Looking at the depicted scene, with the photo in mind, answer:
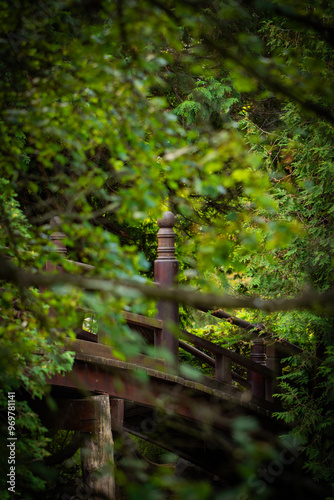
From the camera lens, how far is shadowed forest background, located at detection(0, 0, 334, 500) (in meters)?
2.32

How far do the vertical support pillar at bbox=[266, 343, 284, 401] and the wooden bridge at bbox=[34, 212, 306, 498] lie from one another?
0.04 ft

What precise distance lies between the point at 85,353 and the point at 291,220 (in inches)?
121

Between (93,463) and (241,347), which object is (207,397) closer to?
(93,463)

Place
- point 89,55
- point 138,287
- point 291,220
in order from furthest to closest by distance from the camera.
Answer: point 291,220 → point 89,55 → point 138,287

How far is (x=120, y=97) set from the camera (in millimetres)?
3021

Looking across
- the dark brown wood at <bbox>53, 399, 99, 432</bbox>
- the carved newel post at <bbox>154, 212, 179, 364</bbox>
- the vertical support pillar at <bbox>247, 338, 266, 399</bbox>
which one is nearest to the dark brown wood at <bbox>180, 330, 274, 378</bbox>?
the vertical support pillar at <bbox>247, 338, 266, 399</bbox>

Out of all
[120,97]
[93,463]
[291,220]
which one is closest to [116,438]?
[93,463]

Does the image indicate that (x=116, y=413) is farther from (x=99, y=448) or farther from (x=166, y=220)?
(x=166, y=220)

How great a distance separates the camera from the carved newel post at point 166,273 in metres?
6.18

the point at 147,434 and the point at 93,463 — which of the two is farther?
the point at 147,434

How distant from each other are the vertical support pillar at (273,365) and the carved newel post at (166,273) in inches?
68.8

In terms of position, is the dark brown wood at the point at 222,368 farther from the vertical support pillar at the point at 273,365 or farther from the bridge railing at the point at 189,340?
the vertical support pillar at the point at 273,365

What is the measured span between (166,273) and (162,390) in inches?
47.2

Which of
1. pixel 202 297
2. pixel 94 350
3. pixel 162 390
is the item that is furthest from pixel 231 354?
pixel 202 297
